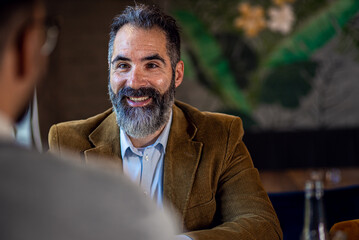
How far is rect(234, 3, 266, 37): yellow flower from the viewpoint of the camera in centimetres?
632

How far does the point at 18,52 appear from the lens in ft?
2.05

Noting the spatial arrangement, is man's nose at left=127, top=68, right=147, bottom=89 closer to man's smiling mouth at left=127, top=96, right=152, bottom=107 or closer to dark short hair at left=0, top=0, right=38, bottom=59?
man's smiling mouth at left=127, top=96, right=152, bottom=107

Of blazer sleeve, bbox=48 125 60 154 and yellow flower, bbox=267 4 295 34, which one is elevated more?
yellow flower, bbox=267 4 295 34

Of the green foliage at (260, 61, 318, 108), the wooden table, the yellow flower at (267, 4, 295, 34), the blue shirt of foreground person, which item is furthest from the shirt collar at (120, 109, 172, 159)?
the yellow flower at (267, 4, 295, 34)

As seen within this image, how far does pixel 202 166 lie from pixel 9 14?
1259 mm

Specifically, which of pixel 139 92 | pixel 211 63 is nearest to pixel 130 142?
pixel 139 92

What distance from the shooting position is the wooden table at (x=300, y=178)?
4.41 metres

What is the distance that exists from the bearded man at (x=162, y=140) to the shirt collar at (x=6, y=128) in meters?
1.16

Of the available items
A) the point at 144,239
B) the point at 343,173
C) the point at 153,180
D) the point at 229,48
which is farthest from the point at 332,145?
the point at 144,239

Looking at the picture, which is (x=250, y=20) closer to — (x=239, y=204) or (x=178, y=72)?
(x=178, y=72)

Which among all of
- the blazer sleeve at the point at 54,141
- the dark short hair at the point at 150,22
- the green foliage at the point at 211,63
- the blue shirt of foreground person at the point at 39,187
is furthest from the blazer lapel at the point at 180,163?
the green foliage at the point at 211,63

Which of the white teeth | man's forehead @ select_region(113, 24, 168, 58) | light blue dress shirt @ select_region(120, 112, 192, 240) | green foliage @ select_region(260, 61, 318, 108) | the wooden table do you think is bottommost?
the wooden table

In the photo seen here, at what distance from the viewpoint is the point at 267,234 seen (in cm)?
161

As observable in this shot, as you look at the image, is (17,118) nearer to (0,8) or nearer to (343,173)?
(0,8)
